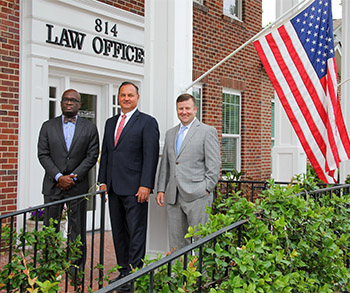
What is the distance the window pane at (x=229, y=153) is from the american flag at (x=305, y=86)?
18.0ft

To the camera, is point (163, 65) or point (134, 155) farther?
point (163, 65)

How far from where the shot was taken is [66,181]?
4668 millimetres

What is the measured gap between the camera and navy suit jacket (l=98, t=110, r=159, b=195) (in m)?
4.55

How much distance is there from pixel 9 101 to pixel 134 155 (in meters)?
2.43

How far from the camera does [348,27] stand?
862cm

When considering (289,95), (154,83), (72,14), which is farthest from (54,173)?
(72,14)

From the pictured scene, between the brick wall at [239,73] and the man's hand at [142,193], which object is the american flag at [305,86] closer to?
the man's hand at [142,193]

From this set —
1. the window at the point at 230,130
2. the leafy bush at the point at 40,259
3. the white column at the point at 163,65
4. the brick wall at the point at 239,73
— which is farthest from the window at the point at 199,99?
the leafy bush at the point at 40,259

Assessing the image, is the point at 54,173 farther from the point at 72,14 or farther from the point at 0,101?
the point at 72,14

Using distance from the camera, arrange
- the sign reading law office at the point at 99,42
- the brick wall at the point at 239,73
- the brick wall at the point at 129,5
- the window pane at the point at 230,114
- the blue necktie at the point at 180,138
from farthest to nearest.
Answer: the window pane at the point at 230,114 → the brick wall at the point at 239,73 → the brick wall at the point at 129,5 → the sign reading law office at the point at 99,42 → the blue necktie at the point at 180,138

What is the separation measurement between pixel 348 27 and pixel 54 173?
623 cm

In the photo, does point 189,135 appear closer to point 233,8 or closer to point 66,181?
point 66,181

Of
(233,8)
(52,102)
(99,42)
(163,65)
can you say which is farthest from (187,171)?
(233,8)

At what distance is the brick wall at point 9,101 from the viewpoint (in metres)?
6.13
